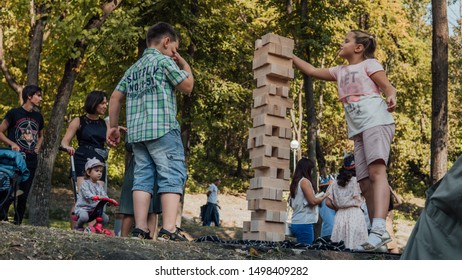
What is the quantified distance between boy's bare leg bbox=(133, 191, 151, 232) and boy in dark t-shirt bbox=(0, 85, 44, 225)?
A: 3.37m

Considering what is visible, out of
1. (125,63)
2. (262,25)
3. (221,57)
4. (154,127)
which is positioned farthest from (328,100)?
(154,127)

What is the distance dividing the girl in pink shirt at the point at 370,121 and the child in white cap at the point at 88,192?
3484 mm

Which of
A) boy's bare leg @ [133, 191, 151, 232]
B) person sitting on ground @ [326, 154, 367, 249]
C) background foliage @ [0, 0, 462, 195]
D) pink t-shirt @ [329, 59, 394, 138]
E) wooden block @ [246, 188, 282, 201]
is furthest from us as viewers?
background foliage @ [0, 0, 462, 195]

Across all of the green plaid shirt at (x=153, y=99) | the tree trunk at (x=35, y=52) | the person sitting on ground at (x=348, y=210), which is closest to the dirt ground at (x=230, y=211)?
the tree trunk at (x=35, y=52)

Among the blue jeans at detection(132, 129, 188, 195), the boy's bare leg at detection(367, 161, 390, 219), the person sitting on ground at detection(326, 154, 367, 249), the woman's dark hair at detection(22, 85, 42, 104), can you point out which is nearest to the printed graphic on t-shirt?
the woman's dark hair at detection(22, 85, 42, 104)

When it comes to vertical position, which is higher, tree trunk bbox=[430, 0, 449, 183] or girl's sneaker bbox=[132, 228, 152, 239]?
tree trunk bbox=[430, 0, 449, 183]

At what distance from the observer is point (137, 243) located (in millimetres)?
6520

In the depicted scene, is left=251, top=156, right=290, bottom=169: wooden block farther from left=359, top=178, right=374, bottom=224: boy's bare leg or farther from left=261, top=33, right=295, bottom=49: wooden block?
left=261, top=33, right=295, bottom=49: wooden block

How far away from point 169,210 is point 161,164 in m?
0.44

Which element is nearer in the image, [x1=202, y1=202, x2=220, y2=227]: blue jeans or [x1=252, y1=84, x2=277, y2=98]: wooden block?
[x1=252, y1=84, x2=277, y2=98]: wooden block

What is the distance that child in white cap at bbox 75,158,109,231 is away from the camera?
985cm

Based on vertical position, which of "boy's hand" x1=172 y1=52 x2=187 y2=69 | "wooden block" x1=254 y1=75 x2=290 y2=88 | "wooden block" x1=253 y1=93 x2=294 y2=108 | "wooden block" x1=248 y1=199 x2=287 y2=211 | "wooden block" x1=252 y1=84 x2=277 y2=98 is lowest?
"wooden block" x1=248 y1=199 x2=287 y2=211

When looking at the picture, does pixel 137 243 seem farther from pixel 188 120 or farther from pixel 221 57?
pixel 221 57

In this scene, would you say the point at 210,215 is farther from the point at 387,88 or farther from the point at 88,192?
the point at 387,88
